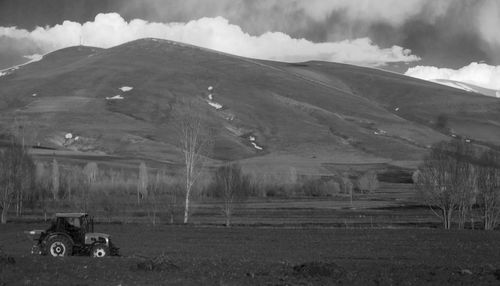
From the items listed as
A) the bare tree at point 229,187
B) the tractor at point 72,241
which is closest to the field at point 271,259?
the tractor at point 72,241

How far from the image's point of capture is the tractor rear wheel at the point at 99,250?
1157 inches

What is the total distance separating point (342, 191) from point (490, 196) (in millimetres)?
93043

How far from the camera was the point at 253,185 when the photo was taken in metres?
144

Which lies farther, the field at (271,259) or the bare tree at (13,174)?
the bare tree at (13,174)

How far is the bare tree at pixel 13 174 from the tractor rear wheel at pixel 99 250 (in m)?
42.1

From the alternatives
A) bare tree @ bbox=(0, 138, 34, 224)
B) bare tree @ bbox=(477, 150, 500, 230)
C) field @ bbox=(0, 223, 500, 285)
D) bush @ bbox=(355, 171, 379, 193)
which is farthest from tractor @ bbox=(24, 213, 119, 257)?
bush @ bbox=(355, 171, 379, 193)

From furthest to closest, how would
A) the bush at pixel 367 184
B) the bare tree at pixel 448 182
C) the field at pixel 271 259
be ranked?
the bush at pixel 367 184
the bare tree at pixel 448 182
the field at pixel 271 259

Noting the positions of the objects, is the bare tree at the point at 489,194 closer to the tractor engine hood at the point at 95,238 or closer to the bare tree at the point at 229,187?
the bare tree at the point at 229,187

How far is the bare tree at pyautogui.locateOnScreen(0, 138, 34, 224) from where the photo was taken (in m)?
70.2

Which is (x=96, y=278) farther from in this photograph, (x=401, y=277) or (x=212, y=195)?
(x=212, y=195)

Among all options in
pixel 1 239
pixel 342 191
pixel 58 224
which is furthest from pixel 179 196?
pixel 58 224

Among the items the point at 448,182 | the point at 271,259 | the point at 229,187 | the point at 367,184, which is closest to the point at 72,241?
the point at 271,259

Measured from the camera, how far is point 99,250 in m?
29.5

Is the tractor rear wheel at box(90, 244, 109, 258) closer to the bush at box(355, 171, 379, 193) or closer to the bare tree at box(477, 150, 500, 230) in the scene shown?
the bare tree at box(477, 150, 500, 230)
